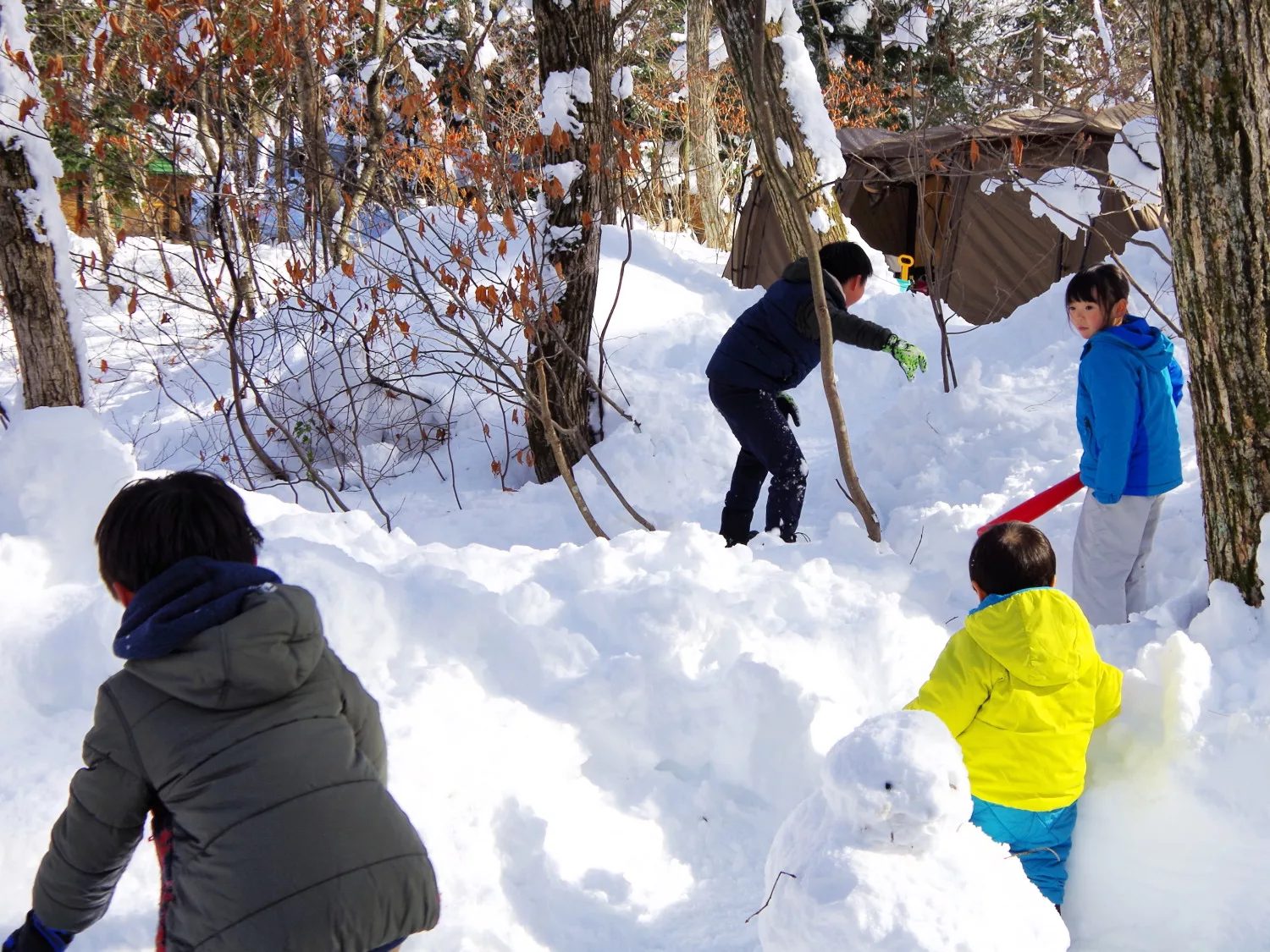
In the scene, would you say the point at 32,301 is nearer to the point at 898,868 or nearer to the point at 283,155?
the point at 283,155

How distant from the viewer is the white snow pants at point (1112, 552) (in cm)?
354

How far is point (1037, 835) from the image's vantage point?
2.48 meters

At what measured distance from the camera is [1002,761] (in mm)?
2428

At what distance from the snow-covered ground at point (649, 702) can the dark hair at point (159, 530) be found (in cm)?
106

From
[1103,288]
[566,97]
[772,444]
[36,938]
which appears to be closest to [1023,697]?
[1103,288]

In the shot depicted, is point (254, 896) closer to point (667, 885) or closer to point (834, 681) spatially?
point (667, 885)

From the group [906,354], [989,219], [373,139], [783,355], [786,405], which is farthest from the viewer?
[989,219]

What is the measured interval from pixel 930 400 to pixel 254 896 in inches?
211

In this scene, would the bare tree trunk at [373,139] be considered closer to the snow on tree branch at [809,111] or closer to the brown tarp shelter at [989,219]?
the snow on tree branch at [809,111]

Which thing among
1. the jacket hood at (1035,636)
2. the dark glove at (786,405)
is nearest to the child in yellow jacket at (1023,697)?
the jacket hood at (1035,636)

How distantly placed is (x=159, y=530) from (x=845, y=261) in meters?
3.51

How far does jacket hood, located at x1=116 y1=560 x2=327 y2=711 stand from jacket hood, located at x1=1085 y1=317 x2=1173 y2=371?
2.82 metres

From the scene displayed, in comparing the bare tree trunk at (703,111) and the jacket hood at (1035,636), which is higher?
the bare tree trunk at (703,111)

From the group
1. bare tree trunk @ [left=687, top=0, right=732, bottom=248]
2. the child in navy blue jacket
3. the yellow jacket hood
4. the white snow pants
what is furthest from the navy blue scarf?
bare tree trunk @ [left=687, top=0, right=732, bottom=248]
